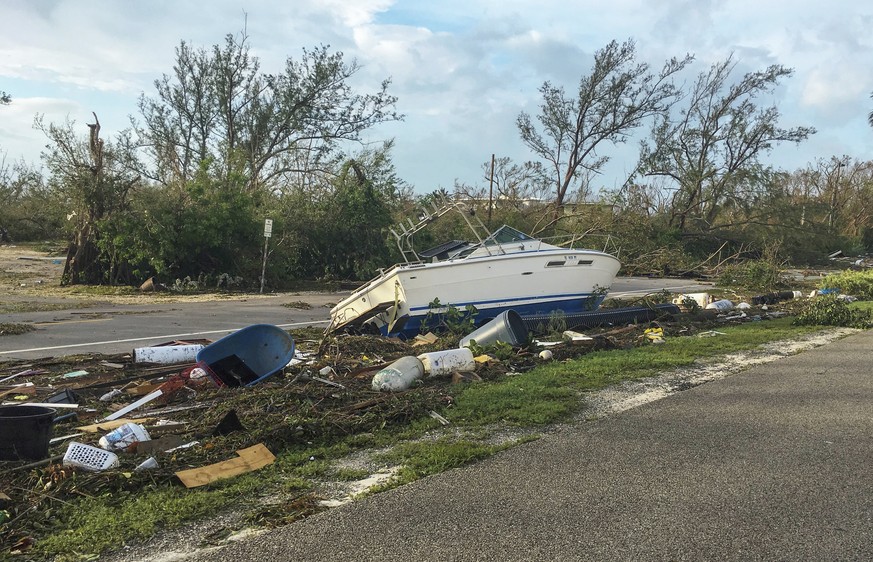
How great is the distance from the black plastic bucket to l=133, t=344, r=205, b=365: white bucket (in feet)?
11.1

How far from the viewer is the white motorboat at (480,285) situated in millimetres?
11375

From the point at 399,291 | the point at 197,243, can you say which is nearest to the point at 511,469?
the point at 399,291

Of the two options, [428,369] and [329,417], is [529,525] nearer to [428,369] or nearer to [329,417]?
[329,417]

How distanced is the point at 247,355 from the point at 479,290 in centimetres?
531

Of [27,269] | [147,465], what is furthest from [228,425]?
[27,269]

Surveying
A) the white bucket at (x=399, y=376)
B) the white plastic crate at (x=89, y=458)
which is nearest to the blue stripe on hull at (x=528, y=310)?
the white bucket at (x=399, y=376)

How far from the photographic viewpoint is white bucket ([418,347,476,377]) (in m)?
7.27

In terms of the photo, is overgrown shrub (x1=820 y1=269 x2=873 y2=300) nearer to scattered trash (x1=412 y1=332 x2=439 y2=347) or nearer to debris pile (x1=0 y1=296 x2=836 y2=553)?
debris pile (x1=0 y1=296 x2=836 y2=553)

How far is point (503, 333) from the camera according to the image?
29.7 ft

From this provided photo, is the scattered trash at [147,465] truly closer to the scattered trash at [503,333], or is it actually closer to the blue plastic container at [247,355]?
the blue plastic container at [247,355]

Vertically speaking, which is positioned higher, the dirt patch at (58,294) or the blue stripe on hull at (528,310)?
the blue stripe on hull at (528,310)

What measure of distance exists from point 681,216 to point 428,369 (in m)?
33.5

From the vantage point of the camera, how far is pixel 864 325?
11805 millimetres

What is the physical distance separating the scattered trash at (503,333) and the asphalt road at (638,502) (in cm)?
337
